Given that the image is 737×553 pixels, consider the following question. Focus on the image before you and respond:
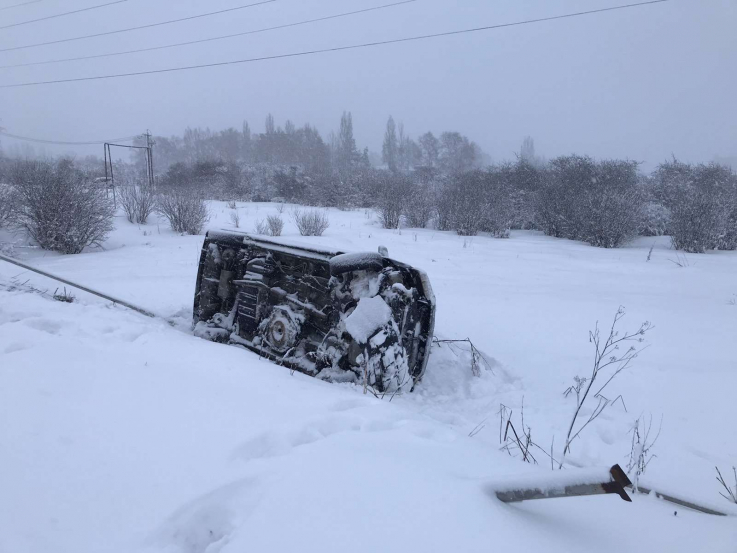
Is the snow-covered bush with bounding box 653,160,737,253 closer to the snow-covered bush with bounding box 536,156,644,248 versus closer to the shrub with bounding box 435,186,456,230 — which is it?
the snow-covered bush with bounding box 536,156,644,248

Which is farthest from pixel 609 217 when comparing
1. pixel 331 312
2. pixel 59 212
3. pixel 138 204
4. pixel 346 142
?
pixel 346 142

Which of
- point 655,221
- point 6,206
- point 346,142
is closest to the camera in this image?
point 6,206

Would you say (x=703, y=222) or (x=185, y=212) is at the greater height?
(x=185, y=212)

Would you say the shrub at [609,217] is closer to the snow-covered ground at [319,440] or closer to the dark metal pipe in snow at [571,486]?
the snow-covered ground at [319,440]

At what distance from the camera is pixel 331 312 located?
344 centimetres

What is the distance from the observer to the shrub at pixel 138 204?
43.0 feet

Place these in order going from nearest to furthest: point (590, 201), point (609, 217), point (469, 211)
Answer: point (609, 217) → point (590, 201) → point (469, 211)

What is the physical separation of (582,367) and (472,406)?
1.26 m

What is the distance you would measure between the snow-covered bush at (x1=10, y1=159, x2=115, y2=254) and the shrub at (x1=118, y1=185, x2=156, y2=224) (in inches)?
111

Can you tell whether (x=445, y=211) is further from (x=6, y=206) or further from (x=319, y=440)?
(x=319, y=440)

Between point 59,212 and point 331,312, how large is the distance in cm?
949

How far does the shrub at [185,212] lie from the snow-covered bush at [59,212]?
2.06 meters

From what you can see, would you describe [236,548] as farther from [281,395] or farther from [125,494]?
[281,395]

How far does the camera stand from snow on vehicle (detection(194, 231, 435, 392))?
321 centimetres
